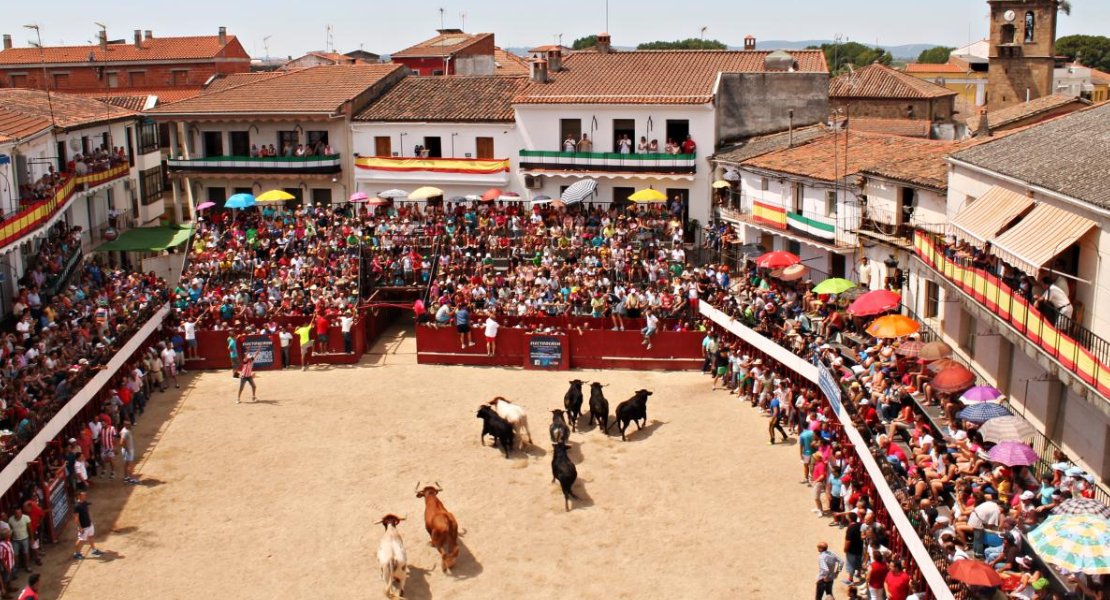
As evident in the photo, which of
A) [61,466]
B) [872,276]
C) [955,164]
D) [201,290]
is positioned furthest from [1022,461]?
[201,290]

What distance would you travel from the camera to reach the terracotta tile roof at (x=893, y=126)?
171ft

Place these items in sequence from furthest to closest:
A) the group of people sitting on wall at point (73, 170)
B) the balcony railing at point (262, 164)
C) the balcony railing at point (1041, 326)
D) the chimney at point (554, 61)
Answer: the chimney at point (554, 61) → the balcony railing at point (262, 164) → the group of people sitting on wall at point (73, 170) → the balcony railing at point (1041, 326)

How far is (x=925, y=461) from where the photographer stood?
73.6 ft

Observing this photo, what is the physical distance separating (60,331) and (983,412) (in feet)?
86.3

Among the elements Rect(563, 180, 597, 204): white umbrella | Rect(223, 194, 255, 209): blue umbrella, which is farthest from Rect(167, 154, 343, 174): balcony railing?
Rect(563, 180, 597, 204): white umbrella

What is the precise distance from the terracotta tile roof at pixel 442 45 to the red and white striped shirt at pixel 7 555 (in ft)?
177

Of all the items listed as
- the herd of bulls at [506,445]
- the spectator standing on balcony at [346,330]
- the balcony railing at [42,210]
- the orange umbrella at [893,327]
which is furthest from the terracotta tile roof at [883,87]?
the balcony railing at [42,210]

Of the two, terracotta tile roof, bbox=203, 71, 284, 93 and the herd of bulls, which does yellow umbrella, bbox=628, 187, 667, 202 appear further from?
terracotta tile roof, bbox=203, 71, 284, 93

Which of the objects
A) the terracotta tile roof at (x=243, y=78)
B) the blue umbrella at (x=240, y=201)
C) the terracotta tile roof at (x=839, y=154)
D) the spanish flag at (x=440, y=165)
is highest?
the terracotta tile roof at (x=243, y=78)

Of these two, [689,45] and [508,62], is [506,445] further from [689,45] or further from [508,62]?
[689,45]

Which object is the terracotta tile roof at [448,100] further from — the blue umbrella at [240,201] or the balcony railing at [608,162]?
the blue umbrella at [240,201]

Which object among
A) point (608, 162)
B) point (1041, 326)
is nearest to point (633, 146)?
point (608, 162)

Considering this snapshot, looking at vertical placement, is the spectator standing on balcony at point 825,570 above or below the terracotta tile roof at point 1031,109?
below

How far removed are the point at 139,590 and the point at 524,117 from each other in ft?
101
